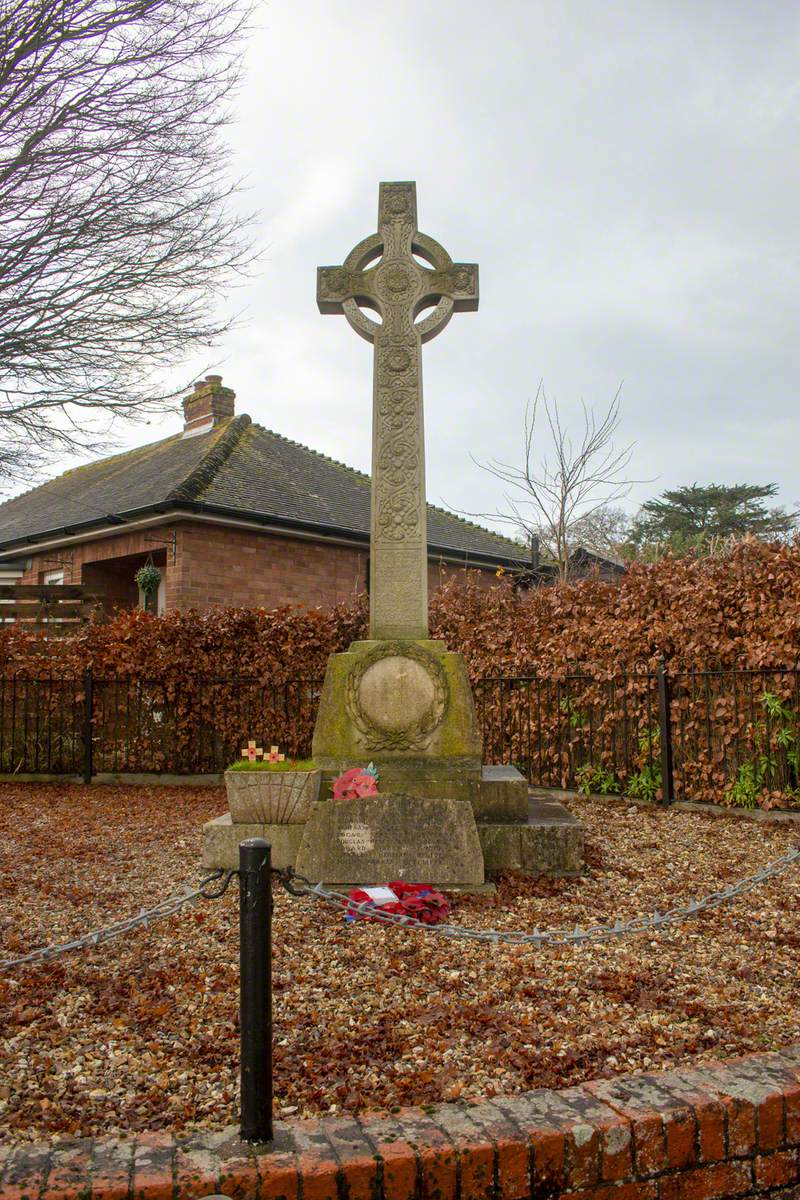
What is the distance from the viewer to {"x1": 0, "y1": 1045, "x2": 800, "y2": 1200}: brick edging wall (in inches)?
76.0

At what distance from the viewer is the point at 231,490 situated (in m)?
15.4

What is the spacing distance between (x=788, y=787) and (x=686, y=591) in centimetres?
190

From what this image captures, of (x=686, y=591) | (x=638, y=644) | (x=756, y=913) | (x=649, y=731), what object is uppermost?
(x=686, y=591)

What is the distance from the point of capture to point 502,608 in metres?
9.62

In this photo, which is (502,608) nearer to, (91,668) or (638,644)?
(638,644)

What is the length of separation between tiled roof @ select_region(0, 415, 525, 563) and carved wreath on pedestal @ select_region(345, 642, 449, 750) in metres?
9.50

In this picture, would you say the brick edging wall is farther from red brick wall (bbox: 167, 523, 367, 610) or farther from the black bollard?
red brick wall (bbox: 167, 523, 367, 610)

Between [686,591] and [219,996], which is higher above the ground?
[686,591]

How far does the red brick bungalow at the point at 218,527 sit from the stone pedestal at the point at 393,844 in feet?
26.0

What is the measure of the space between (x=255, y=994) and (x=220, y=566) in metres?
12.9

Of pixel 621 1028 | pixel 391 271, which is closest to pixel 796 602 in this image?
pixel 391 271

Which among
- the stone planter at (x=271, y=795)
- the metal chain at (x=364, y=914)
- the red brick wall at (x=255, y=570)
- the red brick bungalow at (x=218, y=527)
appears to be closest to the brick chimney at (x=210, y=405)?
the red brick bungalow at (x=218, y=527)

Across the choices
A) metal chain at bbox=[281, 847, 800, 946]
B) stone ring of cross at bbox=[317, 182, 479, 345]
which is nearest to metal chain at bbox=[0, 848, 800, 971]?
metal chain at bbox=[281, 847, 800, 946]

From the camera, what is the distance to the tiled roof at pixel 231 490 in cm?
1521
